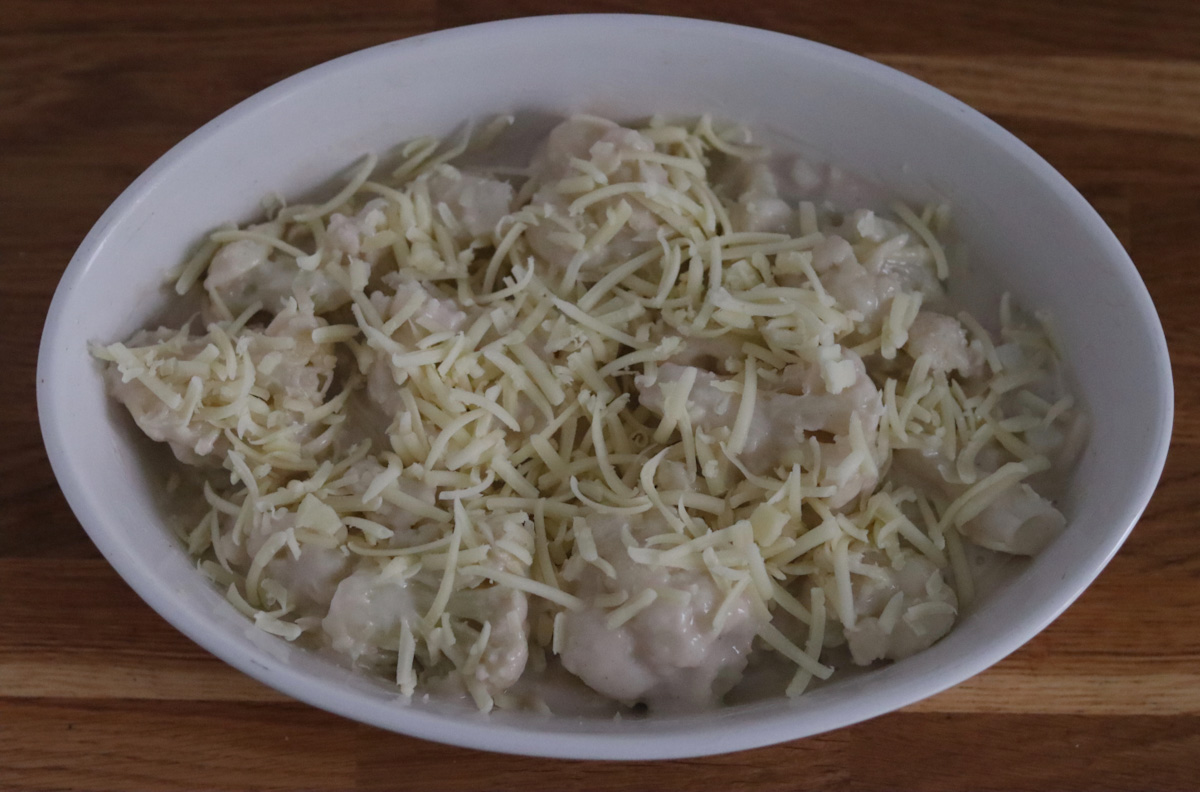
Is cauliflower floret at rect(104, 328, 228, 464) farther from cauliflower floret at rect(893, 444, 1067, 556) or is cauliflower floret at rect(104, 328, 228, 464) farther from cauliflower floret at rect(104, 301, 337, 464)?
cauliflower floret at rect(893, 444, 1067, 556)

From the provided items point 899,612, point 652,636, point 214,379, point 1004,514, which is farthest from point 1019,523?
point 214,379

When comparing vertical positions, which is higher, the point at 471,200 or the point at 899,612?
the point at 471,200

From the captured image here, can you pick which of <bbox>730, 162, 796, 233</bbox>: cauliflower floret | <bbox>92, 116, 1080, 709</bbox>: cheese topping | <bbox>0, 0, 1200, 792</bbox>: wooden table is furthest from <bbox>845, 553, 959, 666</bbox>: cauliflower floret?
<bbox>730, 162, 796, 233</bbox>: cauliflower floret

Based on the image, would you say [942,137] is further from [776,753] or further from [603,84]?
[776,753]

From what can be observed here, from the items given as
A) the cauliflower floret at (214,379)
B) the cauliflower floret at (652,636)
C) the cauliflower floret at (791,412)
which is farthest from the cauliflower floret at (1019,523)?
the cauliflower floret at (214,379)

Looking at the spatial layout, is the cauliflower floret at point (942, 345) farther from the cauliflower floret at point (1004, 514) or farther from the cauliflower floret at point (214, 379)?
the cauliflower floret at point (214, 379)

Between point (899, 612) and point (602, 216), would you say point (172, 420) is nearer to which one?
point (602, 216)
